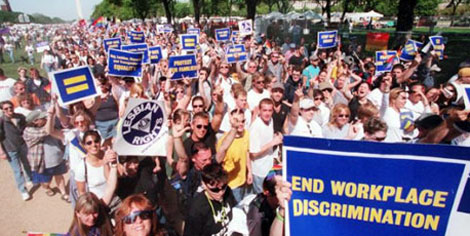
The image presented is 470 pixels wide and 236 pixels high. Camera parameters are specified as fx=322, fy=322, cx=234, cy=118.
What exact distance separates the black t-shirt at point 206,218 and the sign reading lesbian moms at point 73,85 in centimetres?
238

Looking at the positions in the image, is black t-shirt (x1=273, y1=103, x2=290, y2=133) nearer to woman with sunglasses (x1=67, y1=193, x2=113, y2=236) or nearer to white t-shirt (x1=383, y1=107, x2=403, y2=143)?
white t-shirt (x1=383, y1=107, x2=403, y2=143)

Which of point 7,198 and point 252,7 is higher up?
point 252,7

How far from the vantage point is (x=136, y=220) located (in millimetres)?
2701

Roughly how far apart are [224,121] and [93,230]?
2248 mm

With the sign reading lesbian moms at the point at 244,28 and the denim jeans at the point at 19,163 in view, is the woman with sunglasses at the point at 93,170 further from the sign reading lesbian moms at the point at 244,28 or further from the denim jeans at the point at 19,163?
the sign reading lesbian moms at the point at 244,28

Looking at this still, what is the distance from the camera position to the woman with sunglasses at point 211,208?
2.83 m

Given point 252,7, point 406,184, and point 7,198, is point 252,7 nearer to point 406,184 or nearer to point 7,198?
point 7,198

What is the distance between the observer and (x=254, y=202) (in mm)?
2764

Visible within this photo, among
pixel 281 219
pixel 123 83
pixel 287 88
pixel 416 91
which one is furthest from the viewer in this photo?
pixel 287 88

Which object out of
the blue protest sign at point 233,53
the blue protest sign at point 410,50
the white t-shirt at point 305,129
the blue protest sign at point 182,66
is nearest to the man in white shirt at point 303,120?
the white t-shirt at point 305,129

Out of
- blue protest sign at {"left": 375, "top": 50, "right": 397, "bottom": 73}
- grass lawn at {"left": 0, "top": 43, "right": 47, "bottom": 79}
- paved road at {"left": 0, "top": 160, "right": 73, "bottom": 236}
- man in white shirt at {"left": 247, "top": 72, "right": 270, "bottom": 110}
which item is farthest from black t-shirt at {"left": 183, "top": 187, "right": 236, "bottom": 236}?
grass lawn at {"left": 0, "top": 43, "right": 47, "bottom": 79}

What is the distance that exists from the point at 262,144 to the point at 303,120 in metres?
0.65

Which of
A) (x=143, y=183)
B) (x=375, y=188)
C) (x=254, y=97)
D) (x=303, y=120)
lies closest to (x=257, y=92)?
(x=254, y=97)

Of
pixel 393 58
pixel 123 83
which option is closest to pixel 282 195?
pixel 123 83
